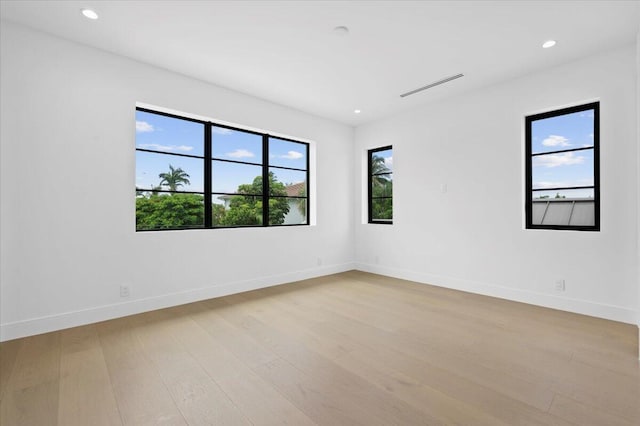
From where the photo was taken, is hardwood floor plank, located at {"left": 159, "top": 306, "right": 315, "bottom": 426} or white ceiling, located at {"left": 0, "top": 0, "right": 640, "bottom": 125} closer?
hardwood floor plank, located at {"left": 159, "top": 306, "right": 315, "bottom": 426}

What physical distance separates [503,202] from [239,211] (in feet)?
12.3

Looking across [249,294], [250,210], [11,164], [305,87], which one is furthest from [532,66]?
[11,164]

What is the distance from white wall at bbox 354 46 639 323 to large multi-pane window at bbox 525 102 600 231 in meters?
0.15

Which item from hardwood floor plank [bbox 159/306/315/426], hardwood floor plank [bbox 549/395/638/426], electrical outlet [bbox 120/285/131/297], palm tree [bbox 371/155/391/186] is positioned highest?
palm tree [bbox 371/155/391/186]

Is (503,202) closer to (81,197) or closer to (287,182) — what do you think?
(287,182)

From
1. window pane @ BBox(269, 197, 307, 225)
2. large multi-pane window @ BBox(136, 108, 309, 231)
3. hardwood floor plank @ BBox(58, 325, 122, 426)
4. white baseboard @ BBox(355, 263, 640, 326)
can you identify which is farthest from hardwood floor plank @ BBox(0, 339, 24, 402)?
white baseboard @ BBox(355, 263, 640, 326)

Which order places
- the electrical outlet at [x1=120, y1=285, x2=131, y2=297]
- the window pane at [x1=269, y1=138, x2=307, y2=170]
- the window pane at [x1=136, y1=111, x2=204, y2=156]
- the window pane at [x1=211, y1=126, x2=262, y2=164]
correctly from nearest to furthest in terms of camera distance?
the electrical outlet at [x1=120, y1=285, x2=131, y2=297]
the window pane at [x1=136, y1=111, x2=204, y2=156]
the window pane at [x1=211, y1=126, x2=262, y2=164]
the window pane at [x1=269, y1=138, x2=307, y2=170]

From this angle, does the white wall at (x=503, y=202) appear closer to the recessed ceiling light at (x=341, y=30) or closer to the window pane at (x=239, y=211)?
the recessed ceiling light at (x=341, y=30)

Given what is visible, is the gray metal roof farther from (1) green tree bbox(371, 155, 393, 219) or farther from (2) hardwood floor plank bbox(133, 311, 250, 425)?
(2) hardwood floor plank bbox(133, 311, 250, 425)

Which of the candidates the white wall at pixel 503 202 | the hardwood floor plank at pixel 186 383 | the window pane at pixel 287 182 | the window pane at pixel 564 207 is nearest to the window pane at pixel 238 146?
the window pane at pixel 287 182

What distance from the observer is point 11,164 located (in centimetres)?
263

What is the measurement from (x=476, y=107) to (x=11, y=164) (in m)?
5.22

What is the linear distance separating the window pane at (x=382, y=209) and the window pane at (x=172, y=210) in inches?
121

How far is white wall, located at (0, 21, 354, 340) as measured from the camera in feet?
8.68
